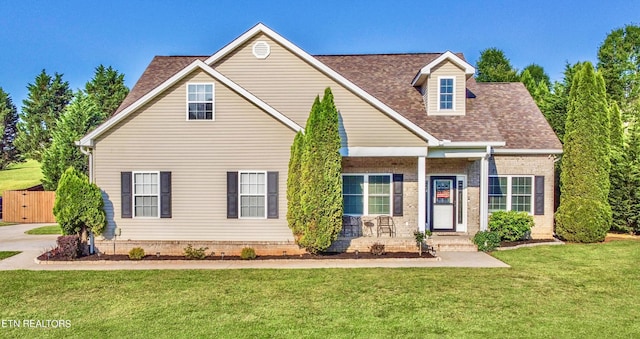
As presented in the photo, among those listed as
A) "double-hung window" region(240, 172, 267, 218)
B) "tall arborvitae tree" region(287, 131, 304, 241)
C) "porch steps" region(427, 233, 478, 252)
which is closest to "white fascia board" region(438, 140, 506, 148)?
"porch steps" region(427, 233, 478, 252)

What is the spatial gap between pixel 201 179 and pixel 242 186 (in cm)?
126

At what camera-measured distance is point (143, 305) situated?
7227 millimetres

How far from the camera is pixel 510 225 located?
13.6m

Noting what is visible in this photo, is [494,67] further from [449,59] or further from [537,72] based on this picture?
[449,59]

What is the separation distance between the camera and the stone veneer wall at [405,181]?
13797mm

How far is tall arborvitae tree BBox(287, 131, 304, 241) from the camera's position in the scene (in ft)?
37.7

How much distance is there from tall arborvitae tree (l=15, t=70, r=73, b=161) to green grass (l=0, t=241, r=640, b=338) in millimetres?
47186

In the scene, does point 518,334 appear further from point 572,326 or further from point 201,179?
point 201,179

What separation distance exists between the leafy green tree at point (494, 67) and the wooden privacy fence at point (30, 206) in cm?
3432

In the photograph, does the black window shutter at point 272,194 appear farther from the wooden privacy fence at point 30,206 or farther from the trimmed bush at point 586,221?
the wooden privacy fence at point 30,206

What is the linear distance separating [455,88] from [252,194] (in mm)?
8146

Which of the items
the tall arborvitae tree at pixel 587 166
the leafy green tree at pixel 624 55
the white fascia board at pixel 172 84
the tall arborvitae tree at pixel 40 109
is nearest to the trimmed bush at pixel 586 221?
the tall arborvitae tree at pixel 587 166

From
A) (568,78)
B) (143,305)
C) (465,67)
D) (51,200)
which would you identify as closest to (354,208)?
(465,67)

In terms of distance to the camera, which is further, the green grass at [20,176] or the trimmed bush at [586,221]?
the green grass at [20,176]
